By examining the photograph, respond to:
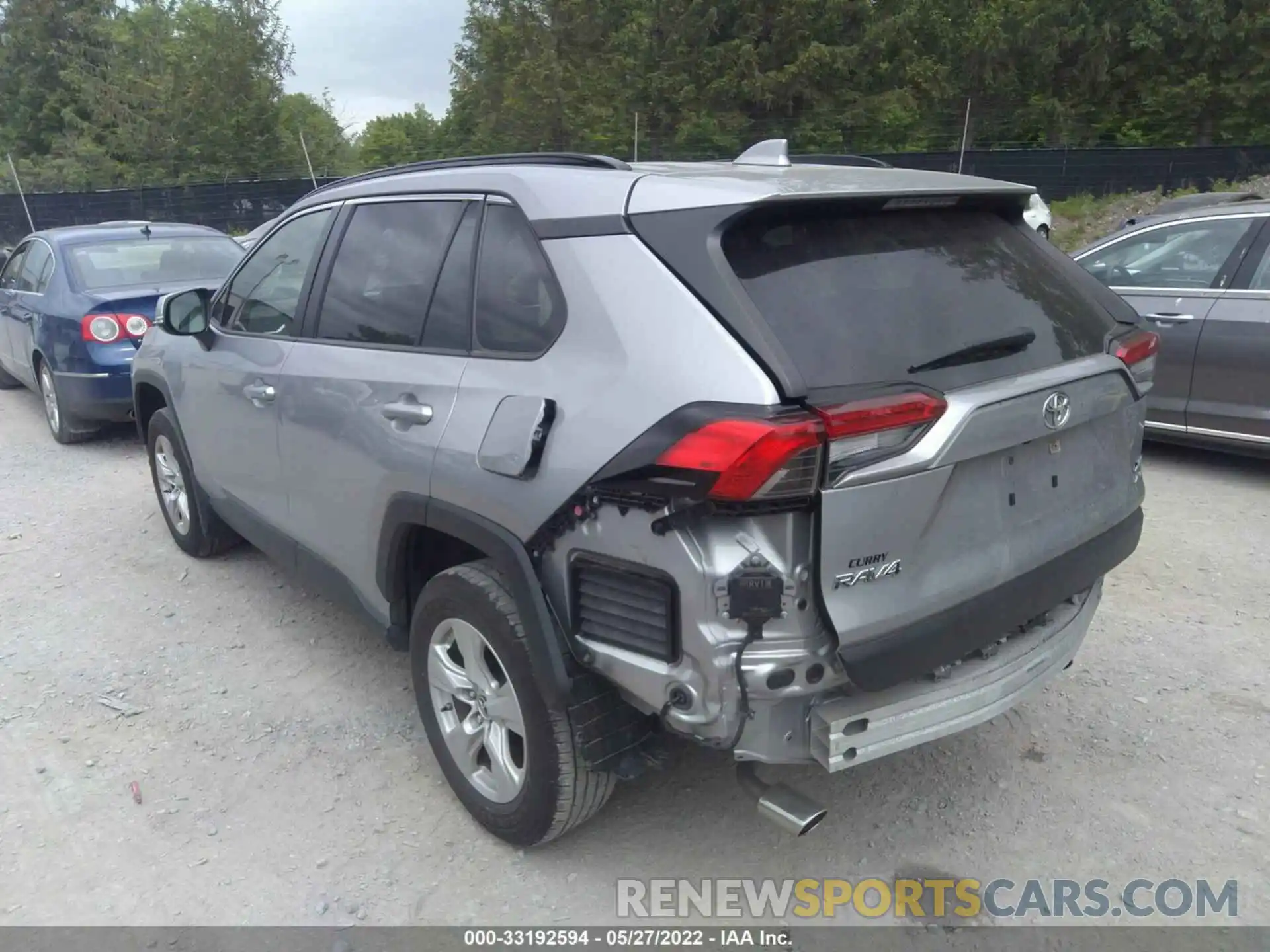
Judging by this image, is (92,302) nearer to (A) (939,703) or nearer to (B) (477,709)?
(B) (477,709)

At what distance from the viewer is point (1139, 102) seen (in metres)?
26.9

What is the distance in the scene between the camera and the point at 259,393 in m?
3.84

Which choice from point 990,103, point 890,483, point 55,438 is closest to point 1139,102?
point 990,103

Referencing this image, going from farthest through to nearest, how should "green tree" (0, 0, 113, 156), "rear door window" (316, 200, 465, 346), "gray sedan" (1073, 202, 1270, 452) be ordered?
"green tree" (0, 0, 113, 156), "gray sedan" (1073, 202, 1270, 452), "rear door window" (316, 200, 465, 346)

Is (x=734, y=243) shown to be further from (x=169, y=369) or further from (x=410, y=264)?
(x=169, y=369)

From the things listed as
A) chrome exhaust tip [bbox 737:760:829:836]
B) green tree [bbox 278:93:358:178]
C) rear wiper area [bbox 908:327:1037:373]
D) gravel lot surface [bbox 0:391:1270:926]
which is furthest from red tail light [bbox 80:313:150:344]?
green tree [bbox 278:93:358:178]

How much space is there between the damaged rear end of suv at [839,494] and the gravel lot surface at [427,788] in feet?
1.87

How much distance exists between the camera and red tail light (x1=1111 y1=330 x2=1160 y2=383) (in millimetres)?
2926

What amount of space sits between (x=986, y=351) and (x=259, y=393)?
8.81ft

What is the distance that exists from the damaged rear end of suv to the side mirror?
2.70 metres

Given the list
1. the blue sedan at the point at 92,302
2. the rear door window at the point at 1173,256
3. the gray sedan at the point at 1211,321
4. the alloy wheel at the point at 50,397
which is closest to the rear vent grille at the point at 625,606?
the gray sedan at the point at 1211,321

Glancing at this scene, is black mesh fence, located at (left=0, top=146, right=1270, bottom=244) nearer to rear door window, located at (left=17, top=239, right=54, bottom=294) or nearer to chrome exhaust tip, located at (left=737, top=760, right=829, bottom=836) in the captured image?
rear door window, located at (left=17, top=239, right=54, bottom=294)

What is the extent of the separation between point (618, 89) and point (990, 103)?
11.5 meters

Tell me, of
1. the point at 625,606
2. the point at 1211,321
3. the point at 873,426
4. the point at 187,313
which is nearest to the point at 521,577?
the point at 625,606
